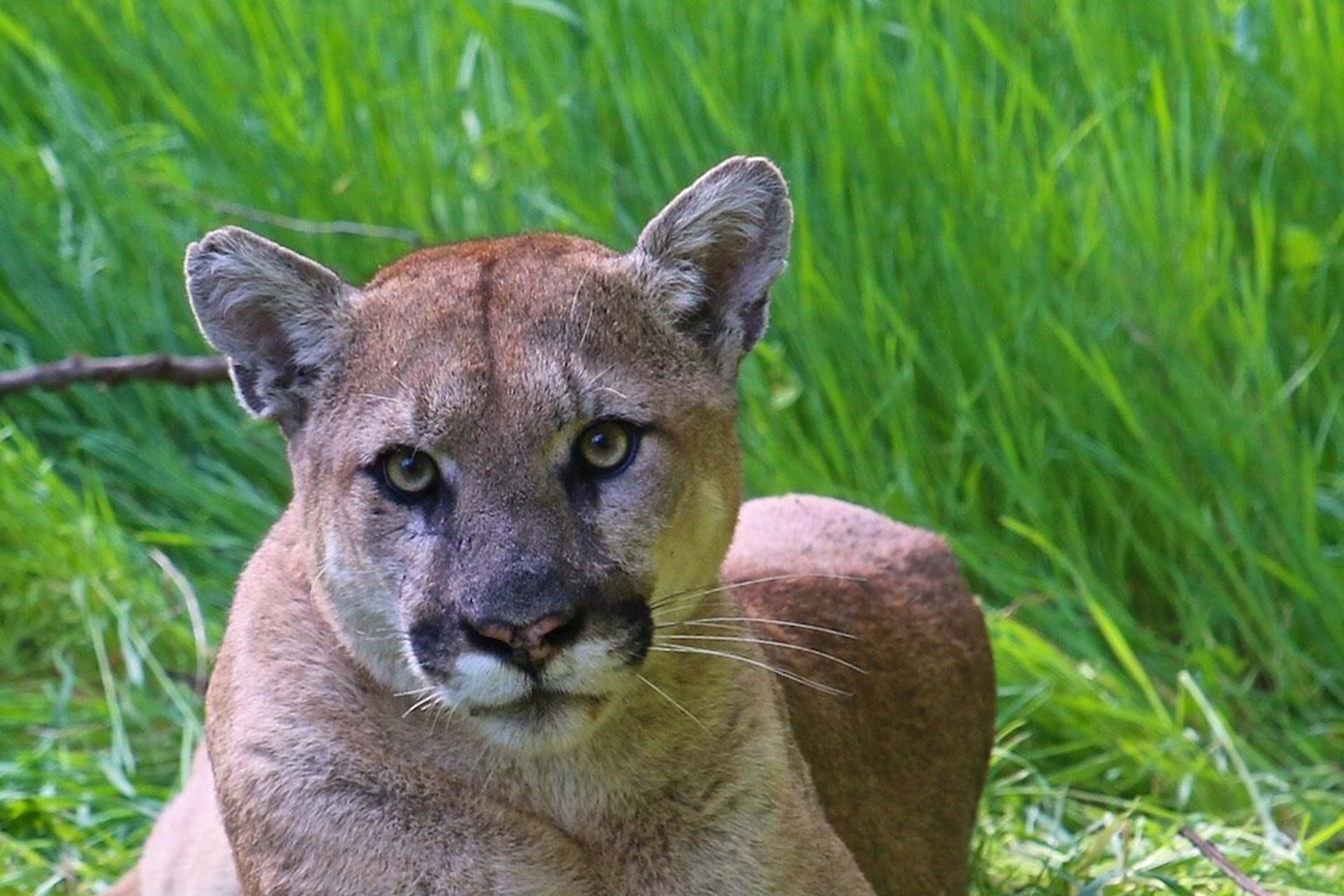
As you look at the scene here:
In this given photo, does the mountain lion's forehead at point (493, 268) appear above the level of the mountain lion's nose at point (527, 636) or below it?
above

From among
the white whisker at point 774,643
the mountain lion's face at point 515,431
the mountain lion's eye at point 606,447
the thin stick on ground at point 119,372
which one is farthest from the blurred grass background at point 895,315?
the mountain lion's eye at point 606,447

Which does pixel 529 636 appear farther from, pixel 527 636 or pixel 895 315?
pixel 895 315

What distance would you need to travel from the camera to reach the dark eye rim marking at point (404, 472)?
3.31 meters

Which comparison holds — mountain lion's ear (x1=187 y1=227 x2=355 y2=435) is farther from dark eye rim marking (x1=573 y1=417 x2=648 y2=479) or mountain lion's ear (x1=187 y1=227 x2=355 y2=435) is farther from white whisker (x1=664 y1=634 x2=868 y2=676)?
white whisker (x1=664 y1=634 x2=868 y2=676)

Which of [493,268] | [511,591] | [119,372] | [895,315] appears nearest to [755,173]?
[493,268]

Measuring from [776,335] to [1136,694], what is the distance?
62.9 inches

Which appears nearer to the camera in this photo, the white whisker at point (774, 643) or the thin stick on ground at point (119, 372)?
the white whisker at point (774, 643)

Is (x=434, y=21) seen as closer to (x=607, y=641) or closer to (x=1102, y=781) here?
(x=1102, y=781)

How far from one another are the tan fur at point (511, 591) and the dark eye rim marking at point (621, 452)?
0.01 metres

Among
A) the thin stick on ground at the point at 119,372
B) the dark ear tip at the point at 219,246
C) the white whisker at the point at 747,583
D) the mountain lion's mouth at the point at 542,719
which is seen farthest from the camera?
the thin stick on ground at the point at 119,372

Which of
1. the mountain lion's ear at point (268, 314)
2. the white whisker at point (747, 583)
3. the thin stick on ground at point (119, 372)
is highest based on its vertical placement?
the mountain lion's ear at point (268, 314)

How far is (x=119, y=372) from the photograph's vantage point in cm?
585

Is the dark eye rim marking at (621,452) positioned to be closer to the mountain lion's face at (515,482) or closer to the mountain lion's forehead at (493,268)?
the mountain lion's face at (515,482)

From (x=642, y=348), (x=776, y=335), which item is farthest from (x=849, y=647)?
(x=776, y=335)
